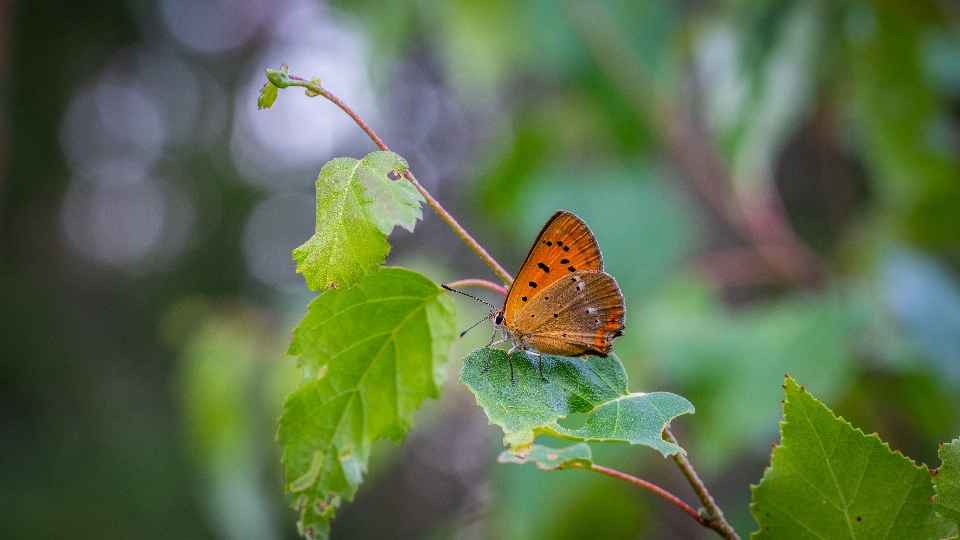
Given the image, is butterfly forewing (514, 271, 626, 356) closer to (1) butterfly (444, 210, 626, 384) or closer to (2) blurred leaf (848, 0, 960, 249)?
(1) butterfly (444, 210, 626, 384)

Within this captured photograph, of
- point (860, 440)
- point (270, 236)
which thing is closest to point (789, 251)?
point (860, 440)

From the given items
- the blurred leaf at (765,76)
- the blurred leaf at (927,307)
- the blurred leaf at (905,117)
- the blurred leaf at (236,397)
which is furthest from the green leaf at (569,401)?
the blurred leaf at (905,117)

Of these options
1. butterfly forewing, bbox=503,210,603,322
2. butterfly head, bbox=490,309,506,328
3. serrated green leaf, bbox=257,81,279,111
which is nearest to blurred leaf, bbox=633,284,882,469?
butterfly head, bbox=490,309,506,328

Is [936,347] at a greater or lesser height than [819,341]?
lesser

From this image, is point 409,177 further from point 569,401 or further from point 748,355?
point 748,355

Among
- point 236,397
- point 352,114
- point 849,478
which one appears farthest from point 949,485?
point 236,397

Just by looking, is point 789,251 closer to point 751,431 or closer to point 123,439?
point 751,431

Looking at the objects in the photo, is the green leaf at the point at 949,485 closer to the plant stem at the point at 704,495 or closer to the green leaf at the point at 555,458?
the plant stem at the point at 704,495
